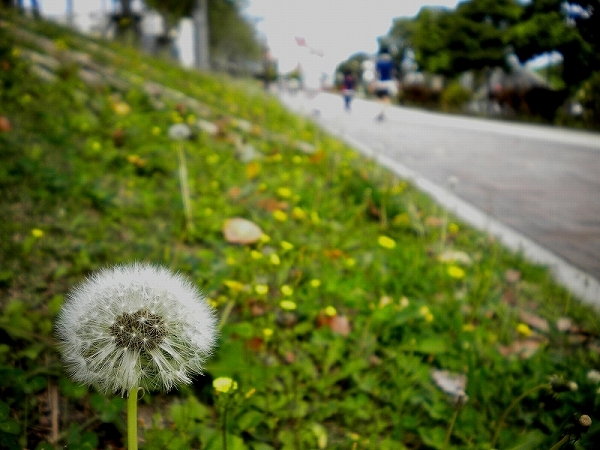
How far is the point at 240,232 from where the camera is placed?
7.89ft

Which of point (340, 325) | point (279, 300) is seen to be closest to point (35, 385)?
point (279, 300)

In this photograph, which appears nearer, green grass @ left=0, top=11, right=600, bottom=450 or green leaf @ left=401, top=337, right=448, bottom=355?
green grass @ left=0, top=11, right=600, bottom=450

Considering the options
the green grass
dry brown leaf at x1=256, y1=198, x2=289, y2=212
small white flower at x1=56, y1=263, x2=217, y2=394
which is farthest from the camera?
dry brown leaf at x1=256, y1=198, x2=289, y2=212

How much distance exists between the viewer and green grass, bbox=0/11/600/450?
4.50 ft

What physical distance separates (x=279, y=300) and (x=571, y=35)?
4.48 feet

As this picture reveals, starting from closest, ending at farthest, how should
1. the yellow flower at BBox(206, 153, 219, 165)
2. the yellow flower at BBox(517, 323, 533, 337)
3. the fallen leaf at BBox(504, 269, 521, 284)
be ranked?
the yellow flower at BBox(517, 323, 533, 337)
the fallen leaf at BBox(504, 269, 521, 284)
the yellow flower at BBox(206, 153, 219, 165)

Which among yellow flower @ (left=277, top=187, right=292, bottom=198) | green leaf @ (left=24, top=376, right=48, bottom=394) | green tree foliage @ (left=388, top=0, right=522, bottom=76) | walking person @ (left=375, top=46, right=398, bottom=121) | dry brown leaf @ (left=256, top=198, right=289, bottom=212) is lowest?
green leaf @ (left=24, top=376, right=48, bottom=394)

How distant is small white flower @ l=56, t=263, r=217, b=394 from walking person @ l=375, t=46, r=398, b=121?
13.9 meters

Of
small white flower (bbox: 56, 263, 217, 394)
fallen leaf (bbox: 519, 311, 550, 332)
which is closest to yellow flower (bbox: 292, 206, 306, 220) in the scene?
fallen leaf (bbox: 519, 311, 550, 332)

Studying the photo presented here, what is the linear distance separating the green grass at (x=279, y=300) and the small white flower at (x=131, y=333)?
31cm

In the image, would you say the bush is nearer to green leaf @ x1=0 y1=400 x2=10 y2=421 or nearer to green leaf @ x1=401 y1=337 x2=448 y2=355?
green leaf @ x1=401 y1=337 x2=448 y2=355

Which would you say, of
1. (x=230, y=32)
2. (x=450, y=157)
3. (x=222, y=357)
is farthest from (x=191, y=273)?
(x=230, y=32)

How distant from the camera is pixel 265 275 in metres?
2.19

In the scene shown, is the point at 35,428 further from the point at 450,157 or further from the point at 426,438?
the point at 450,157
